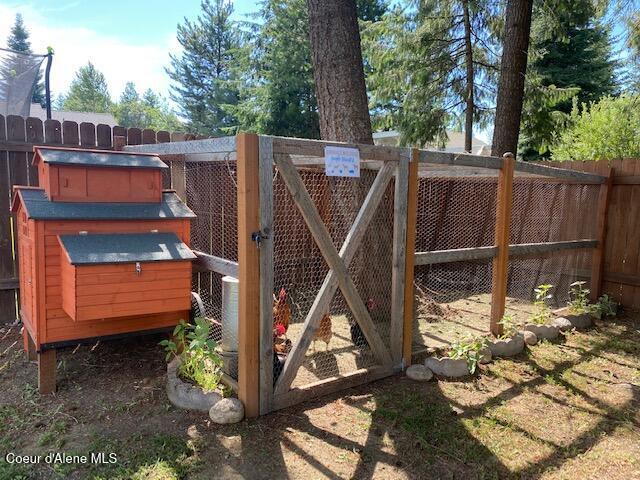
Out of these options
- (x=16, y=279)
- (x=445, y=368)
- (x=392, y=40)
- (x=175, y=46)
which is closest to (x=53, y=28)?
(x=175, y=46)

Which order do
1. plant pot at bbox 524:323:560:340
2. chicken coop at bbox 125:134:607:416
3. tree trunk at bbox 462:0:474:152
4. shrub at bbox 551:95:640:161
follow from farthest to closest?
shrub at bbox 551:95:640:161
tree trunk at bbox 462:0:474:152
plant pot at bbox 524:323:560:340
chicken coop at bbox 125:134:607:416

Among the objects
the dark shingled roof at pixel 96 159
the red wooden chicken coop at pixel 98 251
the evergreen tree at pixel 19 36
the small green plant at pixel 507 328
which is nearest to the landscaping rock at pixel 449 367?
the small green plant at pixel 507 328

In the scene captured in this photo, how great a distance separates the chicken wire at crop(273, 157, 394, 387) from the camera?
3.68 meters

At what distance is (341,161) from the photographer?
2.96 metres

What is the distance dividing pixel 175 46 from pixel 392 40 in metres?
20.9

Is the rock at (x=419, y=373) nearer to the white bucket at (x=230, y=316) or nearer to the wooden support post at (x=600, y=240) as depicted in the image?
the white bucket at (x=230, y=316)

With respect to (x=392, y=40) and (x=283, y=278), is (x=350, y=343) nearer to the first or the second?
(x=283, y=278)

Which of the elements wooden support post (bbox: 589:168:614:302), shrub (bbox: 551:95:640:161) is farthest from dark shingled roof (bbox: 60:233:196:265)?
shrub (bbox: 551:95:640:161)

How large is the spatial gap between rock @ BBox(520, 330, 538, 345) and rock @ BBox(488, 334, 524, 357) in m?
0.16

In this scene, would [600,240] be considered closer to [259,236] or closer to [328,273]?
[328,273]

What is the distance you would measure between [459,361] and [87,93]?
6076 centimetres

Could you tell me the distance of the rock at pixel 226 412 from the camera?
268 centimetres

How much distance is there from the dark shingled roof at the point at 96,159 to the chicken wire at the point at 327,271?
1.01m

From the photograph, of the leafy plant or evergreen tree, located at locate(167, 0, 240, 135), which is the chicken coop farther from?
evergreen tree, located at locate(167, 0, 240, 135)
